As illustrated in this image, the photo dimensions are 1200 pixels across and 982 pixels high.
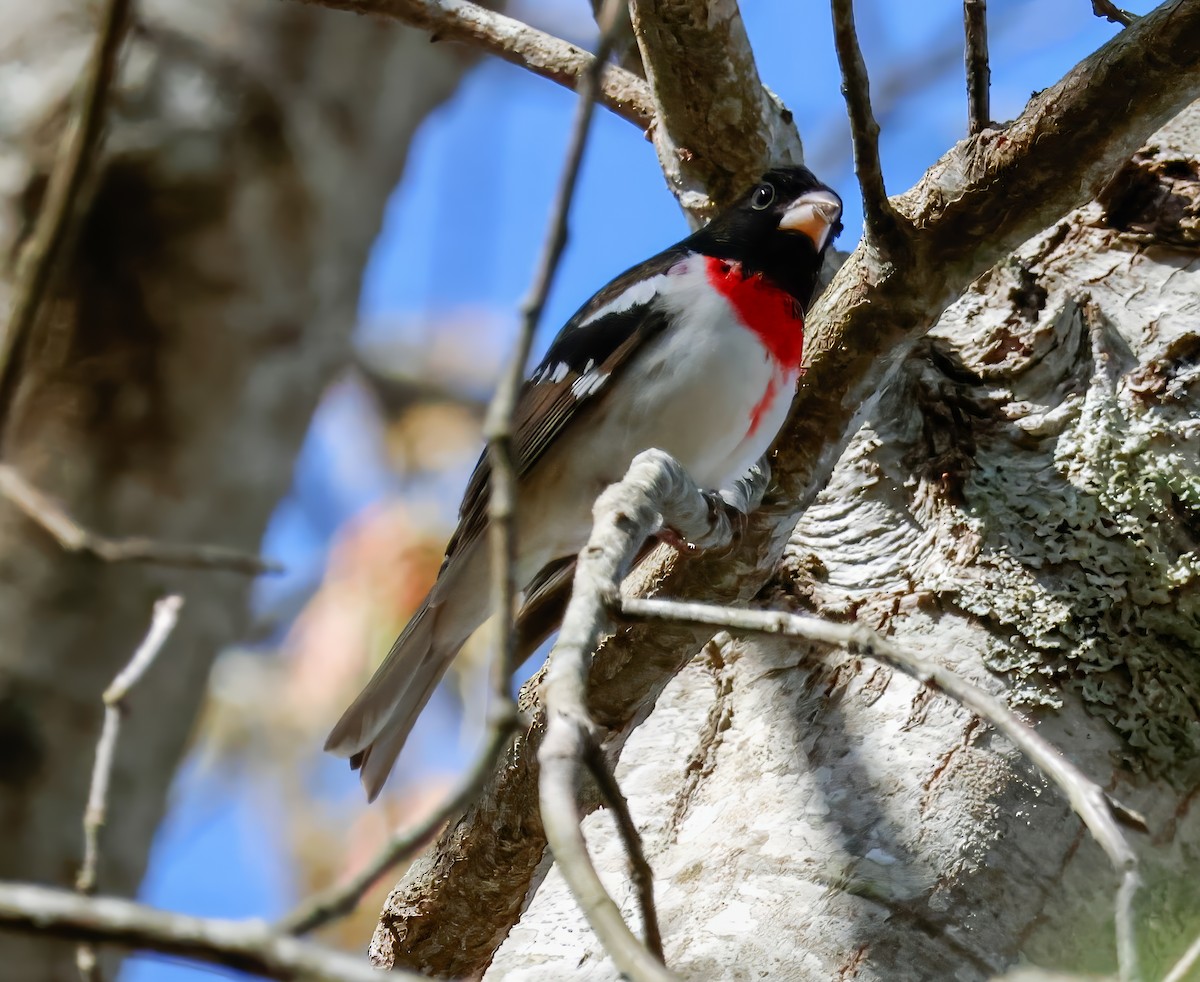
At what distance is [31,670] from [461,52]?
2.75 m

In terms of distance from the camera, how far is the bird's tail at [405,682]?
3072 millimetres

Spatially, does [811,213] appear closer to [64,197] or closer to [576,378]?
[576,378]

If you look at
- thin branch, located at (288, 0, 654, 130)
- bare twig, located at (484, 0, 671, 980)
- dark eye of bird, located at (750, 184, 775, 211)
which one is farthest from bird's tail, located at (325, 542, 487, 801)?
bare twig, located at (484, 0, 671, 980)

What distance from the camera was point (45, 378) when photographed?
173cm

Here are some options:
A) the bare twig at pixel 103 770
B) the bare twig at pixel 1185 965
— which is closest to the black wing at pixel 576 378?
the bare twig at pixel 103 770

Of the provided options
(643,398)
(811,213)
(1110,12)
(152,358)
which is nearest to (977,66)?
(1110,12)

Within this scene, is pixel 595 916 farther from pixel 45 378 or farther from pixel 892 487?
pixel 892 487

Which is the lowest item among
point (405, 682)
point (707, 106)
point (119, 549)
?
point (119, 549)

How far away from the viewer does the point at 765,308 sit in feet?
10.3

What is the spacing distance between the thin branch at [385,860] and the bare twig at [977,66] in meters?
1.89

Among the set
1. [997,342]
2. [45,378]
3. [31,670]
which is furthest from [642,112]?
[31,670]

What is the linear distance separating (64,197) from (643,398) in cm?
209

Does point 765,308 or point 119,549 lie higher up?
point 765,308

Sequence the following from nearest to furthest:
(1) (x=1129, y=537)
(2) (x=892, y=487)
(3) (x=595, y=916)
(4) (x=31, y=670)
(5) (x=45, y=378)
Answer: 1. (3) (x=595, y=916)
2. (4) (x=31, y=670)
3. (5) (x=45, y=378)
4. (1) (x=1129, y=537)
5. (2) (x=892, y=487)
